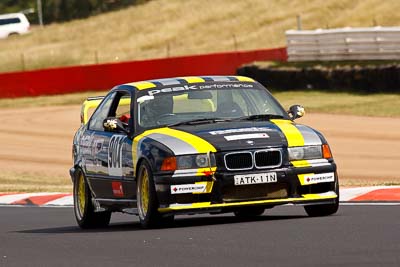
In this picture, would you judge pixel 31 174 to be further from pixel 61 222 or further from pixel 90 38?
pixel 90 38

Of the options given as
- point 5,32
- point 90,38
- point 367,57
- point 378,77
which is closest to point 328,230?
point 378,77

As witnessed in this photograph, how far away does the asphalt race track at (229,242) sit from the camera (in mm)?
8000

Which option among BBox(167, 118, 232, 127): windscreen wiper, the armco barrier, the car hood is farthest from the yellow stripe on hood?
the armco barrier

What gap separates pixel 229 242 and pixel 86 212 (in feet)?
11.6

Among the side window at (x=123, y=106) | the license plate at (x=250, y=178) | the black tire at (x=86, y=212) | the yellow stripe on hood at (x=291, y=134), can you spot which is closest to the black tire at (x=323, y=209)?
the yellow stripe on hood at (x=291, y=134)

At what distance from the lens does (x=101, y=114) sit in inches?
489

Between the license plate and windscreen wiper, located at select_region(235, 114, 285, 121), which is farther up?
windscreen wiper, located at select_region(235, 114, 285, 121)

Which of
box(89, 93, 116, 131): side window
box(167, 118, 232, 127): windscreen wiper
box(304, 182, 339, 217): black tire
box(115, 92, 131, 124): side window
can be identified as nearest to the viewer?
box(304, 182, 339, 217): black tire

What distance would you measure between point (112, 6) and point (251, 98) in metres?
77.0

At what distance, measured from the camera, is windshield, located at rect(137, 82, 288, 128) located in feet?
37.3

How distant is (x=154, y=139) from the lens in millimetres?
10758

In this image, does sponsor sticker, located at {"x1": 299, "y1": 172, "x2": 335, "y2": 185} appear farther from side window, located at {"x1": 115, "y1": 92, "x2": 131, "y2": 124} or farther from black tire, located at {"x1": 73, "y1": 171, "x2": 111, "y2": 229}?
black tire, located at {"x1": 73, "y1": 171, "x2": 111, "y2": 229}

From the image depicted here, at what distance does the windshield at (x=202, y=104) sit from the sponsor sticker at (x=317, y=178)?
972 mm

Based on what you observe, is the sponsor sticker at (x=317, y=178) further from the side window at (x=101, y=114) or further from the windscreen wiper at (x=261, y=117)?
the side window at (x=101, y=114)
